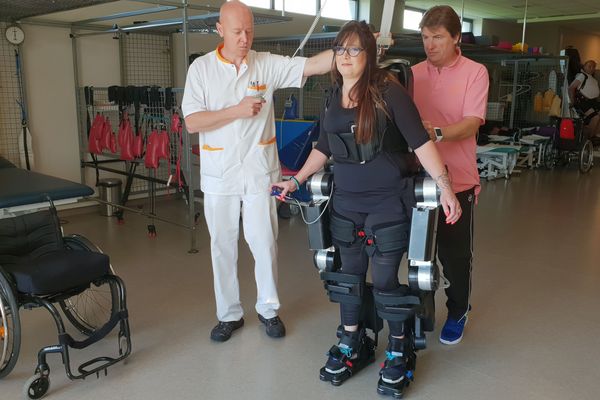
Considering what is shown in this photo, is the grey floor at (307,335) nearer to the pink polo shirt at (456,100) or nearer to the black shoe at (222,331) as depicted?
the black shoe at (222,331)

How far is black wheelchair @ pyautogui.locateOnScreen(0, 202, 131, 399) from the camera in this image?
241 cm

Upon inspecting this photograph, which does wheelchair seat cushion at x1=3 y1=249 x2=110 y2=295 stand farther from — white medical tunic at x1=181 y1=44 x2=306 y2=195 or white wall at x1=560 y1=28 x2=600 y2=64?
white wall at x1=560 y1=28 x2=600 y2=64

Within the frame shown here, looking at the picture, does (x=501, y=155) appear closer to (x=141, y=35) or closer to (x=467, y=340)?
(x=141, y=35)

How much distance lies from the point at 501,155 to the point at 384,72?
6.57 metres

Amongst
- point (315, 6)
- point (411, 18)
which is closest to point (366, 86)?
point (315, 6)

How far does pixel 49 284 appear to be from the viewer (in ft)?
8.06

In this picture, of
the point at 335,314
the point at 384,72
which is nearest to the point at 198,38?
the point at 335,314

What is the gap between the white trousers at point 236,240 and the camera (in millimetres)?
2835

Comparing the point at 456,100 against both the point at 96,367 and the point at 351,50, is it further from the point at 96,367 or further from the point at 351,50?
the point at 96,367

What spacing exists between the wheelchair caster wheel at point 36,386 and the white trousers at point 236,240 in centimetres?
90

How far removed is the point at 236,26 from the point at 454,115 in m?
1.09

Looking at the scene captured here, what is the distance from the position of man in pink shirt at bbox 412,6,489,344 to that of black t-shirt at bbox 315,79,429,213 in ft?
0.50

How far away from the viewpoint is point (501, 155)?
824 cm

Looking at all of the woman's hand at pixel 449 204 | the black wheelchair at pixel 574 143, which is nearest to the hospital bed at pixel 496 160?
the black wheelchair at pixel 574 143
